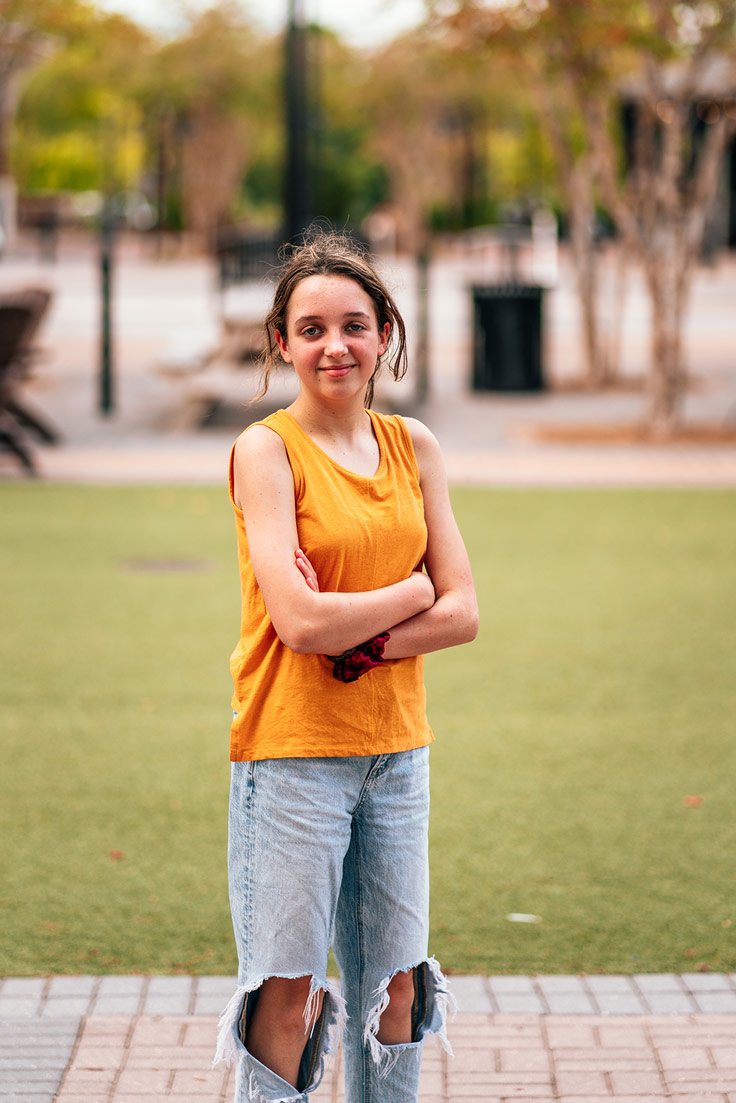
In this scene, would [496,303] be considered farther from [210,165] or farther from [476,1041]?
[210,165]

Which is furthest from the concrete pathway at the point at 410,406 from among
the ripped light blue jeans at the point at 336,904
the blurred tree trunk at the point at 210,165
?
the blurred tree trunk at the point at 210,165

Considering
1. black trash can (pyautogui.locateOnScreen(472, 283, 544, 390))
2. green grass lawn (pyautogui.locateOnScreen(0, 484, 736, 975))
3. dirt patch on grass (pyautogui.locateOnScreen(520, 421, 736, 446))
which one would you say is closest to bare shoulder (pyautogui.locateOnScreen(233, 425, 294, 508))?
green grass lawn (pyautogui.locateOnScreen(0, 484, 736, 975))

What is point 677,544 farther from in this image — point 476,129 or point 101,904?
point 476,129

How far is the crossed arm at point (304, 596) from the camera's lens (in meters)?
2.56

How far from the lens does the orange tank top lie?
2.62 metres

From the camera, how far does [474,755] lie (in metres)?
5.71

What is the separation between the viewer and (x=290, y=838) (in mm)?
2605

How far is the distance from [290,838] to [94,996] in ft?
4.70

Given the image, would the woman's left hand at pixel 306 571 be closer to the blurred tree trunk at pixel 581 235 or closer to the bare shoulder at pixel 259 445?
the bare shoulder at pixel 259 445

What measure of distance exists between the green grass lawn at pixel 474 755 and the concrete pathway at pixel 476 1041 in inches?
6.5

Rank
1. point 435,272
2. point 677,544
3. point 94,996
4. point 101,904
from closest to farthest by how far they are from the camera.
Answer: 1. point 94,996
2. point 101,904
3. point 677,544
4. point 435,272

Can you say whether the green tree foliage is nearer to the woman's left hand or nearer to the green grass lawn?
the green grass lawn

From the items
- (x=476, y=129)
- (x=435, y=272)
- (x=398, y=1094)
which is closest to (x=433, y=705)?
(x=398, y=1094)

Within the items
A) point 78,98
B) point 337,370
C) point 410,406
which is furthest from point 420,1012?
point 78,98
